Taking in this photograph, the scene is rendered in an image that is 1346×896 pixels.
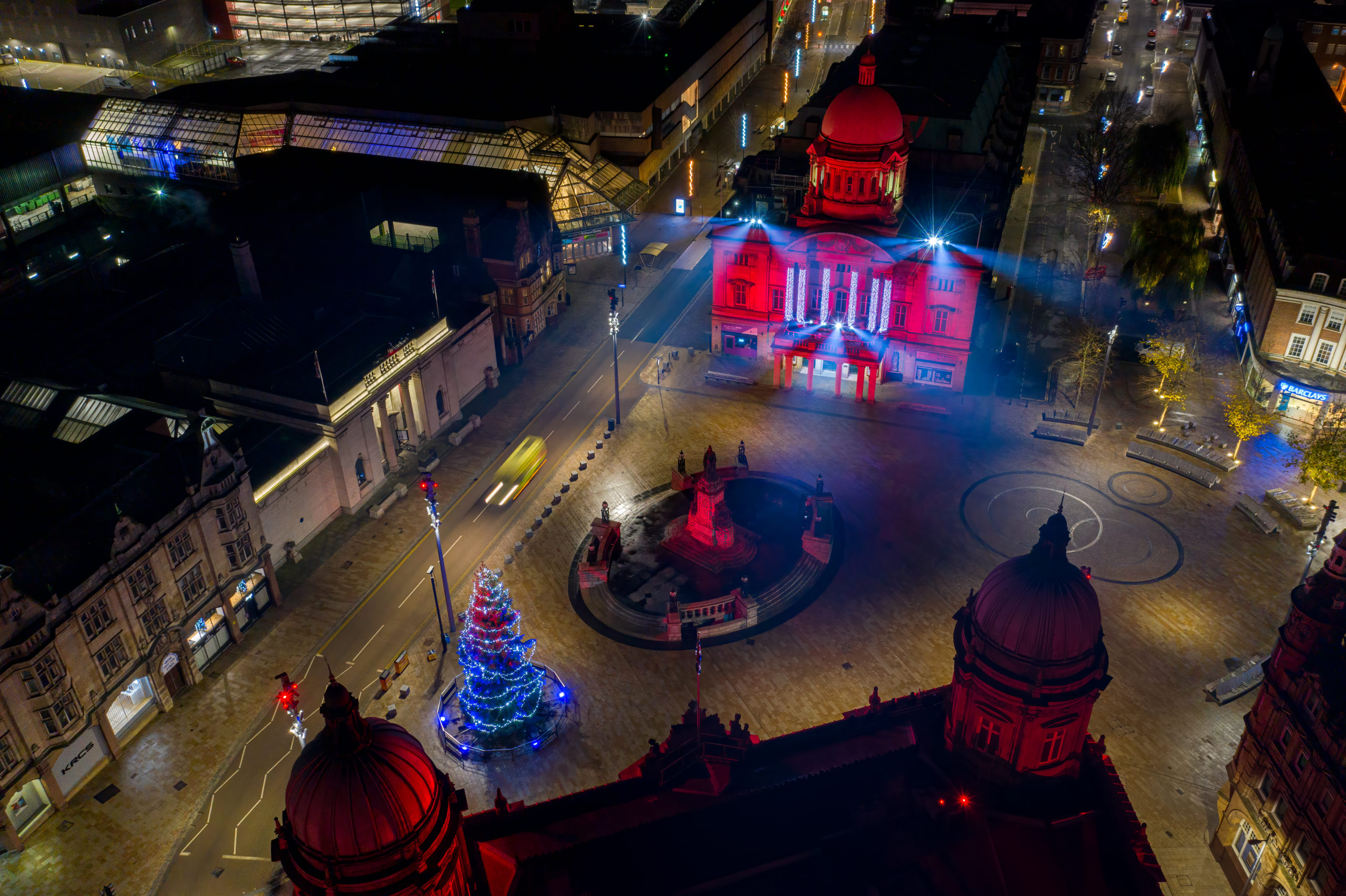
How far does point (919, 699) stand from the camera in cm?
4722

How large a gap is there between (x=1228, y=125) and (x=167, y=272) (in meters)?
106

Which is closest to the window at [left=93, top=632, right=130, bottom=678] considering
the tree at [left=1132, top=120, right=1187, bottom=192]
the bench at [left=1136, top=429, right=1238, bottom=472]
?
the bench at [left=1136, top=429, right=1238, bottom=472]

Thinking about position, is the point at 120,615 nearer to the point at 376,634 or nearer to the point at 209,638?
the point at 209,638

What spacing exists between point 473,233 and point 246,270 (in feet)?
63.5

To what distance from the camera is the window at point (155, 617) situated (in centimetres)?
5816

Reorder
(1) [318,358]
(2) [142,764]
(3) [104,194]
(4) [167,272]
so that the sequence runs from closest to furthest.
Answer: (2) [142,764], (1) [318,358], (4) [167,272], (3) [104,194]

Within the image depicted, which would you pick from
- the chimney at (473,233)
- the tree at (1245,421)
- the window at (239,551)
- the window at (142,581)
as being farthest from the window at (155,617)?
the tree at (1245,421)

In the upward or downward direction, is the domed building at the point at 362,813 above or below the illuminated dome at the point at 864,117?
below

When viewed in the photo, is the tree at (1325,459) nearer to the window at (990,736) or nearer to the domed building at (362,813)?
the window at (990,736)

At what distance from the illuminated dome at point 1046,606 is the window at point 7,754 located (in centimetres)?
4672

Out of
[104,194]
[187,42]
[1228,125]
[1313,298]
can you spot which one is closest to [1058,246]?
[1228,125]

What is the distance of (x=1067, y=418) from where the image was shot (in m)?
82.3

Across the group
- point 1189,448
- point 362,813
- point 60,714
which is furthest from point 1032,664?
point 60,714

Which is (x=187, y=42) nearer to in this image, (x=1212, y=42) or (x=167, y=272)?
(x=167, y=272)
